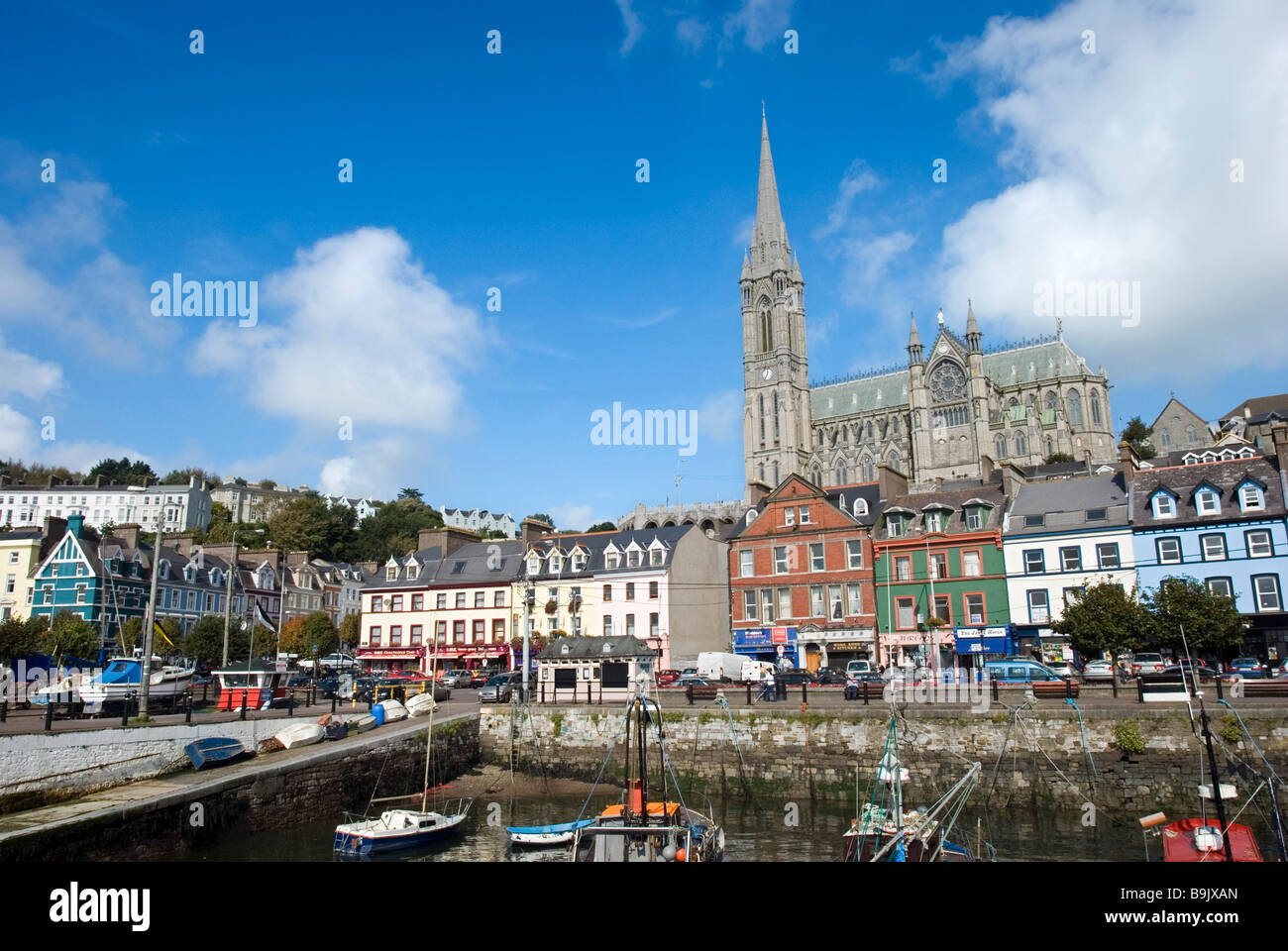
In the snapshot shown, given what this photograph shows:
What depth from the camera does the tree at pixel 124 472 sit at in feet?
543

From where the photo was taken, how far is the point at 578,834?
18.0m

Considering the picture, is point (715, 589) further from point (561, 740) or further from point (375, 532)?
point (375, 532)

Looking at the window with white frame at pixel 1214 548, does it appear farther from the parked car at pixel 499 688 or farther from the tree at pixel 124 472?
the tree at pixel 124 472

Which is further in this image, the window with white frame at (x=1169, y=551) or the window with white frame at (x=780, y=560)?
the window with white frame at (x=780, y=560)

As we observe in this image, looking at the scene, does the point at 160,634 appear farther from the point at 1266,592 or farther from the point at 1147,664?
the point at 1266,592

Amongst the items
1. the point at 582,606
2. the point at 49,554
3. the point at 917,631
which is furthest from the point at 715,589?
the point at 49,554

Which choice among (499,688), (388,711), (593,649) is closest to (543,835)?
(388,711)

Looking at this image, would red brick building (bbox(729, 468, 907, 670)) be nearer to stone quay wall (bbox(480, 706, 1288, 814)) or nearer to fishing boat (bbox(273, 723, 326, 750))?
stone quay wall (bbox(480, 706, 1288, 814))

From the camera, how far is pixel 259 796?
2533 cm

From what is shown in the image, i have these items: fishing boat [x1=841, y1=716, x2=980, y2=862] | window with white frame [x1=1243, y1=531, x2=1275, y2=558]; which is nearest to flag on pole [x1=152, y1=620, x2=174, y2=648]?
fishing boat [x1=841, y1=716, x2=980, y2=862]

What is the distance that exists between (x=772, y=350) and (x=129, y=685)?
130 metres

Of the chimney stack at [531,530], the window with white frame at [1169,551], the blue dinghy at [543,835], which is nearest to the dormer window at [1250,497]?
the window with white frame at [1169,551]

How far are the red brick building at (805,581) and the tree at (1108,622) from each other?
1273 centimetres

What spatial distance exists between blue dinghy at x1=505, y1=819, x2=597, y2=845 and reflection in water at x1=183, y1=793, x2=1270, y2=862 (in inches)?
11.5
